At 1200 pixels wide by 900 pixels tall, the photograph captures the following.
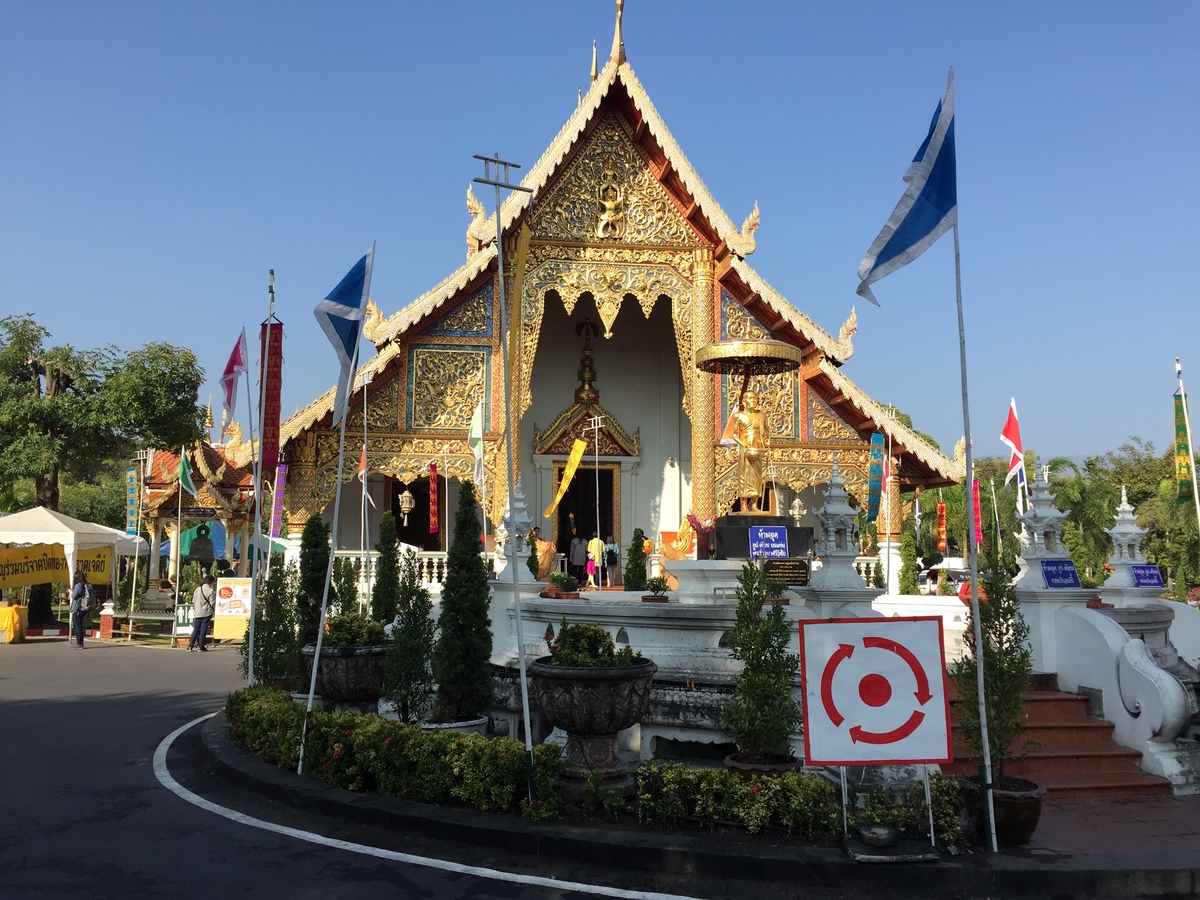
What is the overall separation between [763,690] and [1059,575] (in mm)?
3689

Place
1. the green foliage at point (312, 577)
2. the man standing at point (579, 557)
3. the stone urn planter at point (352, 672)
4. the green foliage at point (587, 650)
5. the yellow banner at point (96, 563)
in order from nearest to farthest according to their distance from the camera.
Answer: the green foliage at point (587, 650) < the stone urn planter at point (352, 672) < the green foliage at point (312, 577) < the man standing at point (579, 557) < the yellow banner at point (96, 563)

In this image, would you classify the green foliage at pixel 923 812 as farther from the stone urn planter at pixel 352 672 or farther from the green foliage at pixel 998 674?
the stone urn planter at pixel 352 672

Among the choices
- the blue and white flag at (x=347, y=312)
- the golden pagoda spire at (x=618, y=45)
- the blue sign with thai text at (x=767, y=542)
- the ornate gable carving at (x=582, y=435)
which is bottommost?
the blue sign with thai text at (x=767, y=542)

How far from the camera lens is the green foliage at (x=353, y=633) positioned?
25.2 feet

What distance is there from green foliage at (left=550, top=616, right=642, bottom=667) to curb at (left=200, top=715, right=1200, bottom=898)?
3.01ft

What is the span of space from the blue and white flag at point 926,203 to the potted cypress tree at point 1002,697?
177 cm

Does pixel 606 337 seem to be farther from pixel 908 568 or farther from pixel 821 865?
pixel 821 865

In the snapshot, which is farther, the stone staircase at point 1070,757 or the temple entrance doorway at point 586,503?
the temple entrance doorway at point 586,503

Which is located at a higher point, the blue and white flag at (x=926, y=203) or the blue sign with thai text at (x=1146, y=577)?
the blue and white flag at (x=926, y=203)

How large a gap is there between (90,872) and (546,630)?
434 centimetres

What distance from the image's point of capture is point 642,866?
4941 millimetres

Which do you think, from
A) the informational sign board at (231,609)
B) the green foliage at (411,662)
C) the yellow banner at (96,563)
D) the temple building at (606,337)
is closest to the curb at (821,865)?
the green foliage at (411,662)

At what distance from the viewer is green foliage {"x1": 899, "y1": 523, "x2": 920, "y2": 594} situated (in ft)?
63.0

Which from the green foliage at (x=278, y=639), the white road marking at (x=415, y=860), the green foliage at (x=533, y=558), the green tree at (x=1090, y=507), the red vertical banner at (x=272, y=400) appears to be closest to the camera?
the white road marking at (x=415, y=860)
